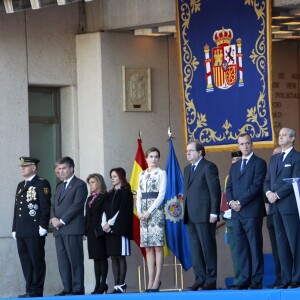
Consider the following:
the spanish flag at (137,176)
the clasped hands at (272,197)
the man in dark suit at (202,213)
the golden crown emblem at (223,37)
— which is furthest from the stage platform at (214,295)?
the golden crown emblem at (223,37)

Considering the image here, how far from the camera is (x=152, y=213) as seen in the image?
1397 cm

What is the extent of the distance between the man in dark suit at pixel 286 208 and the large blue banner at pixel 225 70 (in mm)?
1782

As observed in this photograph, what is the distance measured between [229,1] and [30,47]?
298 cm

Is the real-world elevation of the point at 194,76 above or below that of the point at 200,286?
above

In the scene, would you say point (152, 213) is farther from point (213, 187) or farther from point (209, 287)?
point (209, 287)

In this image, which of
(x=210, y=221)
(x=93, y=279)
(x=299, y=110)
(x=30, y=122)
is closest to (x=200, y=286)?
(x=210, y=221)

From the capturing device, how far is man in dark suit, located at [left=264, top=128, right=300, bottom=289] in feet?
40.6

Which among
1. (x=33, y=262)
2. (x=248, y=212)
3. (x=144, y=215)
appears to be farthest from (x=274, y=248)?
(x=33, y=262)

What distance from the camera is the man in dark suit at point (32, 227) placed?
14.3 m

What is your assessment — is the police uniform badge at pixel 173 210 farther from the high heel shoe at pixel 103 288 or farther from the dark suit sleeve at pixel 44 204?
the dark suit sleeve at pixel 44 204

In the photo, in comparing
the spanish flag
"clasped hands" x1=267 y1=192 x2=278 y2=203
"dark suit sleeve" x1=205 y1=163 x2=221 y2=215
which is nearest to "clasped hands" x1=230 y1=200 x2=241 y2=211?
"dark suit sleeve" x1=205 y1=163 x2=221 y2=215

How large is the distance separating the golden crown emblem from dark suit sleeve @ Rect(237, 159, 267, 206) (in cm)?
224

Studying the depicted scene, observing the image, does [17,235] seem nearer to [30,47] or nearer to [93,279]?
[93,279]

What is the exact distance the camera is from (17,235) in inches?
565
